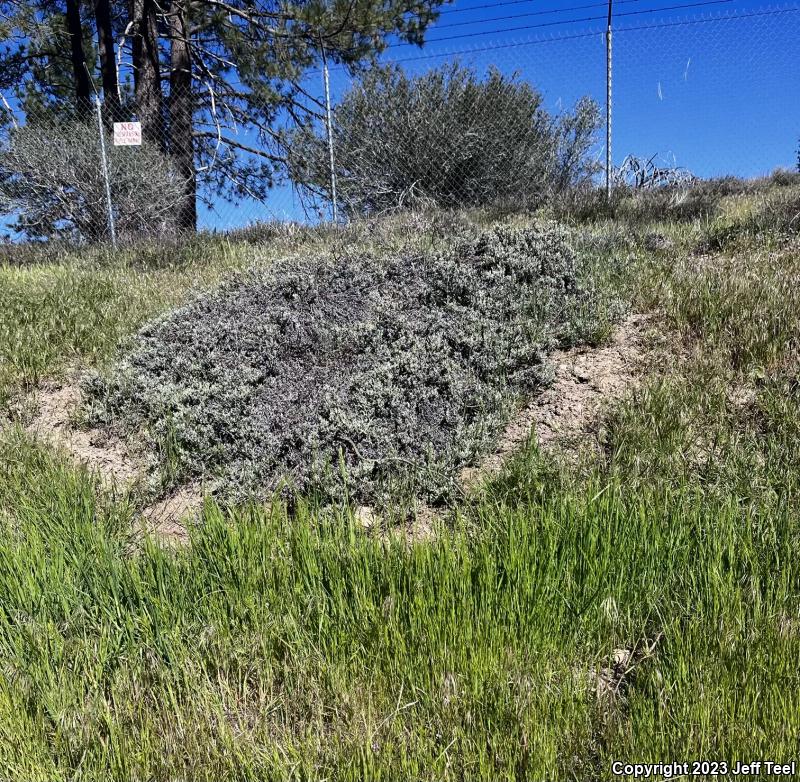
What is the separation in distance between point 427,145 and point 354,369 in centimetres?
959

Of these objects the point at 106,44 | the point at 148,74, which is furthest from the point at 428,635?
the point at 106,44

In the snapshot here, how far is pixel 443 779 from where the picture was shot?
1.64m

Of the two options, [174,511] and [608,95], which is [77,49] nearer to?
[608,95]

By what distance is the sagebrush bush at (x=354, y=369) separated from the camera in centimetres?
348

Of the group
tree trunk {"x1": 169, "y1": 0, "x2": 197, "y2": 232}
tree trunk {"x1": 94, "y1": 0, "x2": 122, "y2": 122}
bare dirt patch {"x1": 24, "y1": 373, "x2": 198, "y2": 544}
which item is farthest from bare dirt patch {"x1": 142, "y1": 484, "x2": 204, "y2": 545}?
tree trunk {"x1": 94, "y1": 0, "x2": 122, "y2": 122}

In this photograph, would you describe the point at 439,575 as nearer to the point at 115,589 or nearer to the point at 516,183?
the point at 115,589

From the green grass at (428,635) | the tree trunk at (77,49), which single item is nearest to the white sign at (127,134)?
the tree trunk at (77,49)

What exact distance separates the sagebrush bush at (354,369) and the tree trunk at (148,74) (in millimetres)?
10075

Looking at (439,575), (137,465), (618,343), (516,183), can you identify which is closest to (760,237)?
(618,343)

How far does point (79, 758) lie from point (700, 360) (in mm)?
3649

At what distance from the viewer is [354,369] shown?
13.5 feet

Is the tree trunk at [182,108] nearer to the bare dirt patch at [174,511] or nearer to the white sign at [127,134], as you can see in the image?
Answer: the white sign at [127,134]

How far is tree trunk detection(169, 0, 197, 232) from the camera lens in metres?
13.5

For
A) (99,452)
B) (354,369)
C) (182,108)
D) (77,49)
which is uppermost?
(77,49)
